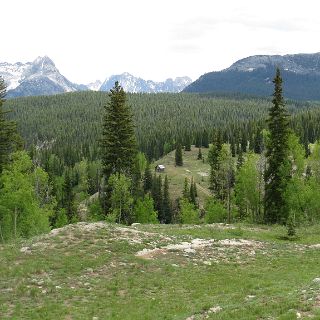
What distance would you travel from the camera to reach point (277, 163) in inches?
1971

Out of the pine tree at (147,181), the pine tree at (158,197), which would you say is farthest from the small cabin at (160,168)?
the pine tree at (158,197)

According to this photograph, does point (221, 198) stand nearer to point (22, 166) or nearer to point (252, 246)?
point (22, 166)

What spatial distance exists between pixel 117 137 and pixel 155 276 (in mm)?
27172

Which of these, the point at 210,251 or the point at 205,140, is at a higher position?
the point at 210,251

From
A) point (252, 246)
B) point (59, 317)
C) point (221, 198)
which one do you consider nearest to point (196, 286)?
point (59, 317)

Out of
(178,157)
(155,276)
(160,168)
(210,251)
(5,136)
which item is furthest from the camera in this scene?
(178,157)

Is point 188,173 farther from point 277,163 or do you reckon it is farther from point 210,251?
point 210,251

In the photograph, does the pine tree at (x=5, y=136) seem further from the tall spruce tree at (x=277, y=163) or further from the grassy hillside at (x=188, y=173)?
the grassy hillside at (x=188, y=173)

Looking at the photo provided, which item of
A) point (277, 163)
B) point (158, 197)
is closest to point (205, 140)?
point (158, 197)

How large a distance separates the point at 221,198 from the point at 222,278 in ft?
166

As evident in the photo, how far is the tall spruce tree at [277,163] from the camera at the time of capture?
163 ft

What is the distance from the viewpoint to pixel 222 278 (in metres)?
23.2

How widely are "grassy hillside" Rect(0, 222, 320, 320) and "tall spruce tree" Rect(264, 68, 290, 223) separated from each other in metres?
17.4

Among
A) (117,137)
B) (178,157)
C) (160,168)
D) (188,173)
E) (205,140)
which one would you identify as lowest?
(188,173)
